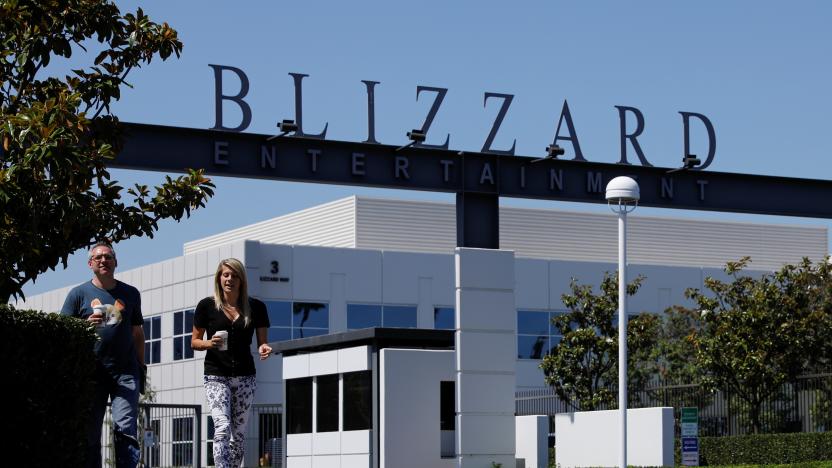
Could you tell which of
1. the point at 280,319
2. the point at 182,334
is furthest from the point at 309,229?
the point at 280,319

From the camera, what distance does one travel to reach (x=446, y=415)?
25297 millimetres

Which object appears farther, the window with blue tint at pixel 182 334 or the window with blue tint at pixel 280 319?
the window with blue tint at pixel 182 334

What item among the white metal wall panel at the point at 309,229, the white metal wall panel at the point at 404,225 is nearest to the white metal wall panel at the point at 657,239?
the white metal wall panel at the point at 404,225

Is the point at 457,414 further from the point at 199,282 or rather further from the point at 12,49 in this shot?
the point at 199,282

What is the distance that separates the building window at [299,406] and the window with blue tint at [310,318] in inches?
877

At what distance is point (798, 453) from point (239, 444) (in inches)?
733

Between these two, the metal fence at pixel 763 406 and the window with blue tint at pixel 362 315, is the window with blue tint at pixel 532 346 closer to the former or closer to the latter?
the window with blue tint at pixel 362 315

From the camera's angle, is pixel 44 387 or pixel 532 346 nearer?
pixel 44 387

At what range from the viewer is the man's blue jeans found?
32.8 ft

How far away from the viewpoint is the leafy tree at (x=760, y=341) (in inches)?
1234

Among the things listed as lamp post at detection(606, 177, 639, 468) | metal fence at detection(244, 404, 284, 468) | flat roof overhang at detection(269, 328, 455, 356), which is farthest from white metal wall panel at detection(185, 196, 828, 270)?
lamp post at detection(606, 177, 639, 468)

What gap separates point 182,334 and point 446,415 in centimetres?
3145

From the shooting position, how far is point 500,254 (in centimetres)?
2298

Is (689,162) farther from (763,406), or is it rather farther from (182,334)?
(182,334)
